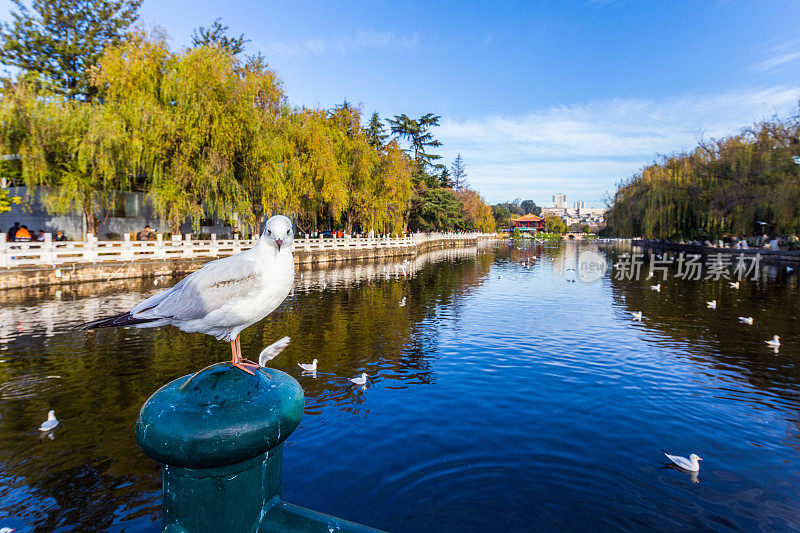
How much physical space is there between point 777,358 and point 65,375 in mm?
14903

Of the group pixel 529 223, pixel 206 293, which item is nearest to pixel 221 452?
pixel 206 293

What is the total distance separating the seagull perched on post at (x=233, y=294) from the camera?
193 centimetres

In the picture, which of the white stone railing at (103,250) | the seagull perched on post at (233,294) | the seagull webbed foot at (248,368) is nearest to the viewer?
the seagull webbed foot at (248,368)

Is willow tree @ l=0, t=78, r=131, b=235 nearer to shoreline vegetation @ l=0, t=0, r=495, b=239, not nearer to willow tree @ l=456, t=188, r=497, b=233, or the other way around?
shoreline vegetation @ l=0, t=0, r=495, b=239

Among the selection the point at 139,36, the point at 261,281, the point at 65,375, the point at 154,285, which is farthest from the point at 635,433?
the point at 139,36

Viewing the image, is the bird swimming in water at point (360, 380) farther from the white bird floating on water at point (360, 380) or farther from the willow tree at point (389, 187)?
the willow tree at point (389, 187)

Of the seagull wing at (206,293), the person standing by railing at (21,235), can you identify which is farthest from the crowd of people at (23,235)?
the seagull wing at (206,293)

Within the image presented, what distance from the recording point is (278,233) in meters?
2.03

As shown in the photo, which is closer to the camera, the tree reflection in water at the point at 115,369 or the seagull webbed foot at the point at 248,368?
the seagull webbed foot at the point at 248,368

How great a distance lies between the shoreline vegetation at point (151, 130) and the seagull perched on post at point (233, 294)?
2209 centimetres

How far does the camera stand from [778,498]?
463 centimetres

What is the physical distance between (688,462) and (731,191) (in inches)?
1414

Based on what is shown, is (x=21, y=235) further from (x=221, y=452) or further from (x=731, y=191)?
A: (x=731, y=191)

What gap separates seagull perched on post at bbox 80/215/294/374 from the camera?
75.8 inches
